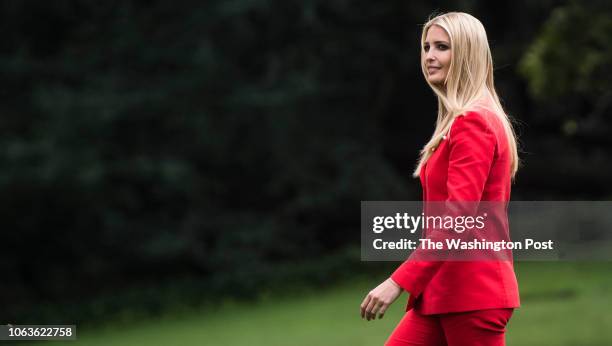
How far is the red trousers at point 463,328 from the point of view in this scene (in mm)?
3469

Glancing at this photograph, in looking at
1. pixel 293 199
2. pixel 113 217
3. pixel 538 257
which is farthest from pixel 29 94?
pixel 538 257

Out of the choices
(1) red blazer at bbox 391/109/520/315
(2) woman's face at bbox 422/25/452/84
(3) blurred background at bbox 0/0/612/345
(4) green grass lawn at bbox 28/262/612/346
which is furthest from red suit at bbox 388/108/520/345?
(3) blurred background at bbox 0/0/612/345

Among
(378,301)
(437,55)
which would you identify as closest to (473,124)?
(437,55)

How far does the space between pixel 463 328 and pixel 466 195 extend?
47cm

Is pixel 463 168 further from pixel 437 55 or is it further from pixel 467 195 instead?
pixel 437 55

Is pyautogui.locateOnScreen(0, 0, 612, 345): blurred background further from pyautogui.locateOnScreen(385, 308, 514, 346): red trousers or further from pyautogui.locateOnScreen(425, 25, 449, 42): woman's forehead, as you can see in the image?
pyautogui.locateOnScreen(425, 25, 449, 42): woman's forehead

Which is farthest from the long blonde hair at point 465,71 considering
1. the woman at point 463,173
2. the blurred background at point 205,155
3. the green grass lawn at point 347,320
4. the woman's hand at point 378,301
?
the blurred background at point 205,155

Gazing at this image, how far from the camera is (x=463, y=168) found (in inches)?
133

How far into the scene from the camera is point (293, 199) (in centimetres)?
2216

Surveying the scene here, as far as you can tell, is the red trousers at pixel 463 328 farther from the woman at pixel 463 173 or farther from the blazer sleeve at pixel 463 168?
the blazer sleeve at pixel 463 168

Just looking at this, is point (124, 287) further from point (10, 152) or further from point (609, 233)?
point (609, 233)

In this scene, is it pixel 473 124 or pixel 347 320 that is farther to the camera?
pixel 347 320

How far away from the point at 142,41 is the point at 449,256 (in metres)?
16.4

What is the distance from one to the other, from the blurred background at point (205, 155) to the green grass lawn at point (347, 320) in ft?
0.38
